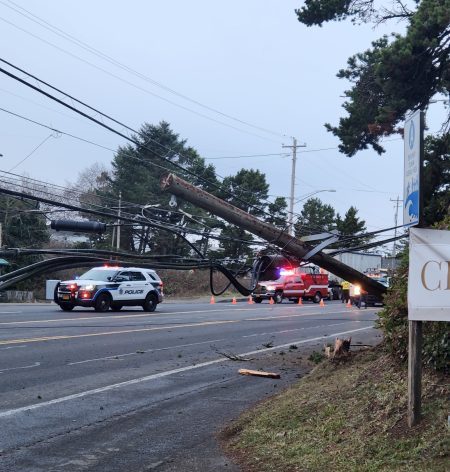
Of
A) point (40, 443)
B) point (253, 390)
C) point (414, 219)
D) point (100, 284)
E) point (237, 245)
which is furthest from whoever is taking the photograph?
point (237, 245)

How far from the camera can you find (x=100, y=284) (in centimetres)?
2614

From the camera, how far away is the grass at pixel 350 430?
530 centimetres

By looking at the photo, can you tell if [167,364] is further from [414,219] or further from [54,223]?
[414,219]

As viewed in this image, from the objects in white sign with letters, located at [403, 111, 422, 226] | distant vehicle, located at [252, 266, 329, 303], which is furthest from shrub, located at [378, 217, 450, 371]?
distant vehicle, located at [252, 266, 329, 303]

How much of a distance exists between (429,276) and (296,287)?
37179 millimetres

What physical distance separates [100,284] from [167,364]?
1377 cm

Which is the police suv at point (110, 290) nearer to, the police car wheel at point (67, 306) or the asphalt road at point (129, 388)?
the police car wheel at point (67, 306)

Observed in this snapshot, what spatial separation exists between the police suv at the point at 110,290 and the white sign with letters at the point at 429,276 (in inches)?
830

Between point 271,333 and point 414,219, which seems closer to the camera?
point 414,219

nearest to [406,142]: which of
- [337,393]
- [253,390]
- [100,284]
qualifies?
[337,393]

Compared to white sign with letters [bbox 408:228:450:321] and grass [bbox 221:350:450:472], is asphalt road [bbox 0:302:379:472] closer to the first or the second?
grass [bbox 221:350:450:472]

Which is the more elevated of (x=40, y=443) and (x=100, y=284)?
(x=100, y=284)

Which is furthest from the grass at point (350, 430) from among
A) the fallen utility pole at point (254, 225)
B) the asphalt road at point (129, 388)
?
the fallen utility pole at point (254, 225)

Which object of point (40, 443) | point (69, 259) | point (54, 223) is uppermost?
point (54, 223)
